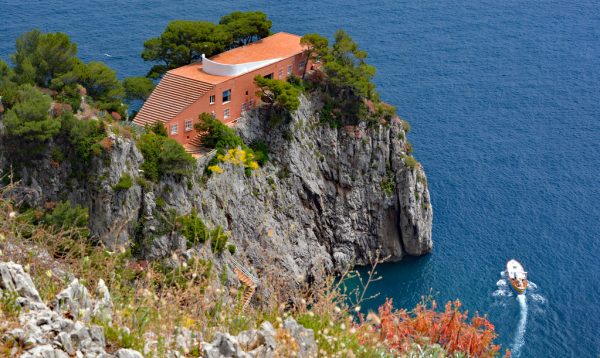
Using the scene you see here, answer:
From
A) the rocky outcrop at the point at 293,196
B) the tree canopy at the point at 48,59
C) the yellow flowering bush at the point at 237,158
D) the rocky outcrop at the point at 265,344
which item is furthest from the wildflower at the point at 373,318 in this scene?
the tree canopy at the point at 48,59

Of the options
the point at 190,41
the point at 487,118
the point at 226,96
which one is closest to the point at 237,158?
the point at 226,96

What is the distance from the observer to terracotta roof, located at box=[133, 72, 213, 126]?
61.5 m

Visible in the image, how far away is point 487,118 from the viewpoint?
99375mm

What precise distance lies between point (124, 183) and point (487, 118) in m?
61.2

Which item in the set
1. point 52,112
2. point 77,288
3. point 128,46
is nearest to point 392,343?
point 77,288

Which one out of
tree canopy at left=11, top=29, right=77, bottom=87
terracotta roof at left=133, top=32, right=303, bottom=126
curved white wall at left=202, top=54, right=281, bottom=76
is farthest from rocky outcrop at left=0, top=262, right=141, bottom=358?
curved white wall at left=202, top=54, right=281, bottom=76

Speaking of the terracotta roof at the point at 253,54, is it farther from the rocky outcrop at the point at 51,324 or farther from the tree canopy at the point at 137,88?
the rocky outcrop at the point at 51,324

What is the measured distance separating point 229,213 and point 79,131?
1508cm

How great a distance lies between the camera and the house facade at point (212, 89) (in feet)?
203

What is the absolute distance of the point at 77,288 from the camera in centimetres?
1816

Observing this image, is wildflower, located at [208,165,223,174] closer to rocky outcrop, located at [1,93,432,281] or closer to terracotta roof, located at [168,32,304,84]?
rocky outcrop, located at [1,93,432,281]

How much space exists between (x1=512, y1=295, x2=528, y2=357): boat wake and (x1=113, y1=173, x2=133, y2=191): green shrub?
115 feet

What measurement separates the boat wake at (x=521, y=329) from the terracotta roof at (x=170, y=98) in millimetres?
34291

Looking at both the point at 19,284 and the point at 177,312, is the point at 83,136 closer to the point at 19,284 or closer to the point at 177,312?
the point at 177,312
